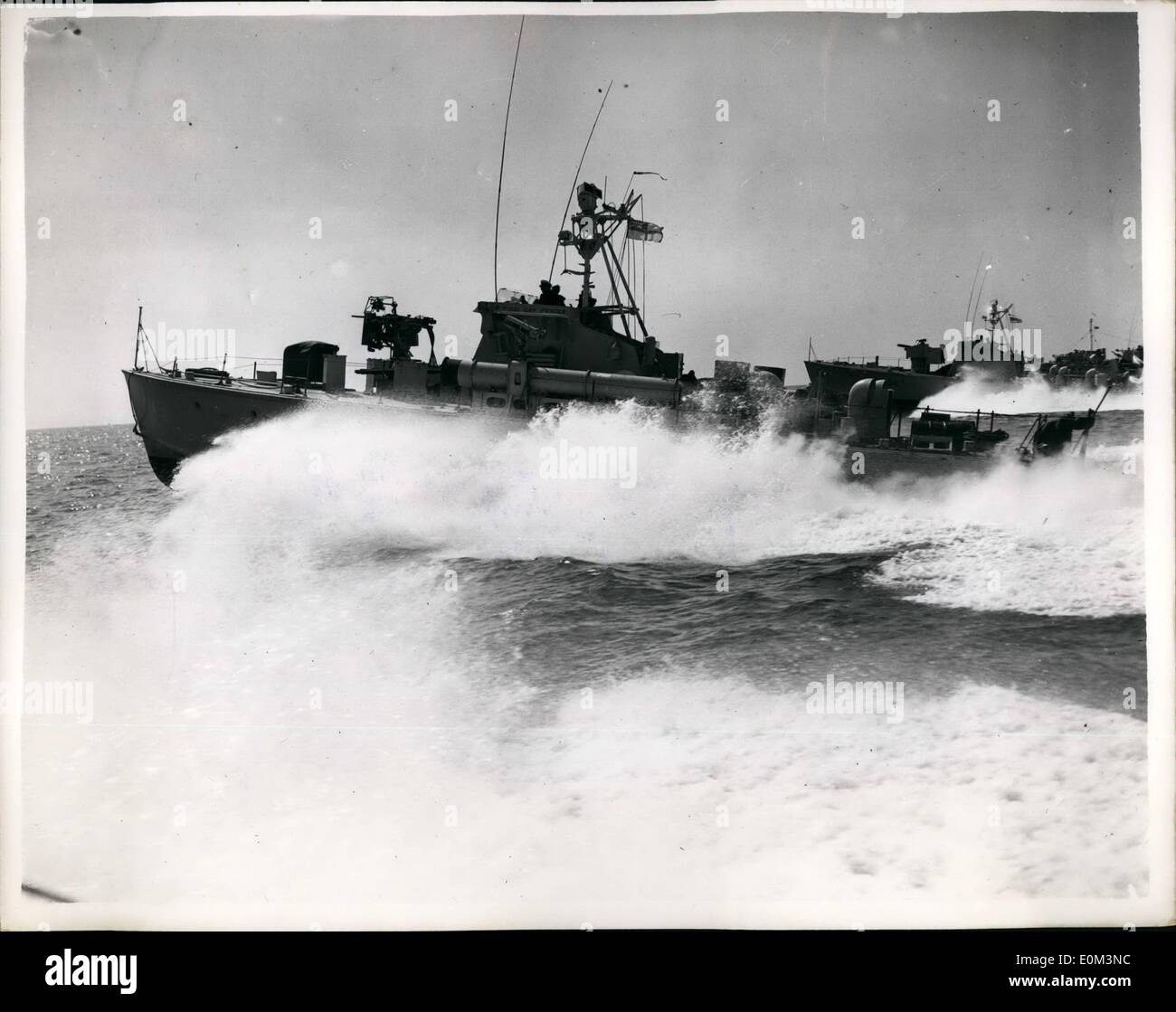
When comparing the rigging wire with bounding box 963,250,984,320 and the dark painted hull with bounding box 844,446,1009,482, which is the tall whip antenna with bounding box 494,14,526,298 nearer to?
the dark painted hull with bounding box 844,446,1009,482

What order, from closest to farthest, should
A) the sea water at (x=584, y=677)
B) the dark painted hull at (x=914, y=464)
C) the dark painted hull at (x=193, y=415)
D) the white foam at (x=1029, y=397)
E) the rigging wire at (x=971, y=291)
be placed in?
the sea water at (x=584, y=677) → the white foam at (x=1029, y=397) → the rigging wire at (x=971, y=291) → the dark painted hull at (x=914, y=464) → the dark painted hull at (x=193, y=415)

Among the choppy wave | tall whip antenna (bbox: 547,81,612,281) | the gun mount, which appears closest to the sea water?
the choppy wave

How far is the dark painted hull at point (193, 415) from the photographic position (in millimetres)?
Result: 4137

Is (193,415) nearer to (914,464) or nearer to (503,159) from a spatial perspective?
(503,159)

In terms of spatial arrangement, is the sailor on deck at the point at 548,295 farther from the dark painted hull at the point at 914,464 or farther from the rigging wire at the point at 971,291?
the rigging wire at the point at 971,291

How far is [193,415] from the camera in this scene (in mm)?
4281

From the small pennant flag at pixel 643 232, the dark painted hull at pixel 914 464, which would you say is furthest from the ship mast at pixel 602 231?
the dark painted hull at pixel 914 464

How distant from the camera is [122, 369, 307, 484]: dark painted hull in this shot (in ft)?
13.6

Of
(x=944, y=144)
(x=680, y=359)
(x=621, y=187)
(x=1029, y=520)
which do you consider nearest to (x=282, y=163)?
(x=621, y=187)

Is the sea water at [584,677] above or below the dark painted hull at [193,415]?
below

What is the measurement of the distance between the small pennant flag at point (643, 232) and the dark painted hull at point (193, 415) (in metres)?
1.97

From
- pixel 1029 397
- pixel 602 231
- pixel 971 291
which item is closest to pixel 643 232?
pixel 602 231

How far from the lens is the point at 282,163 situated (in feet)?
12.8

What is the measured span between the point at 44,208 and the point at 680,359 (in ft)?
10.5
